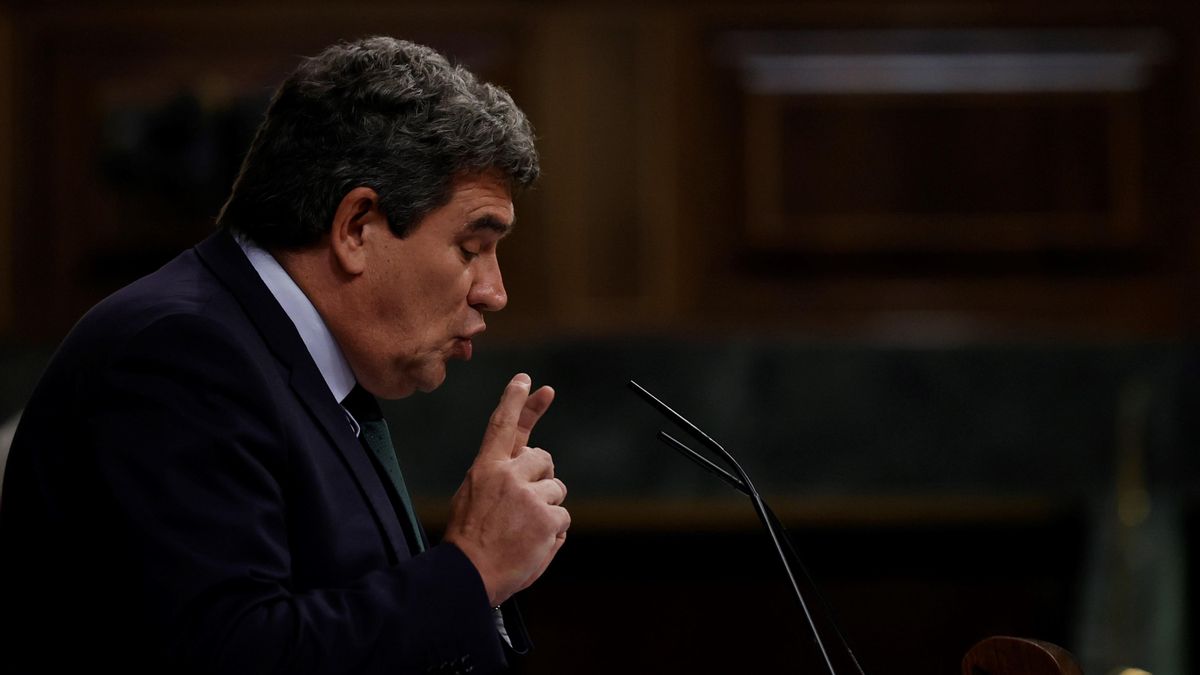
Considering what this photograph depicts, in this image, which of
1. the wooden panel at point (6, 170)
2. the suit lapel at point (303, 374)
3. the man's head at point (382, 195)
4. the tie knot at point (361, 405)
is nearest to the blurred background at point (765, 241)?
the wooden panel at point (6, 170)

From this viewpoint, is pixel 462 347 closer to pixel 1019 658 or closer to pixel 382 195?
pixel 382 195

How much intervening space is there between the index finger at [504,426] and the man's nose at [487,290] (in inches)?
5.8

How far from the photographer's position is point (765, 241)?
3.98 meters

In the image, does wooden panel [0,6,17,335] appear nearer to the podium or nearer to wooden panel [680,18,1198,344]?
wooden panel [680,18,1198,344]

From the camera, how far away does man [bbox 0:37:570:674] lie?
4.89 feet

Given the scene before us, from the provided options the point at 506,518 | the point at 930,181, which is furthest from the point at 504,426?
the point at 930,181

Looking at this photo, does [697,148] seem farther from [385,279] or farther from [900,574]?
[385,279]

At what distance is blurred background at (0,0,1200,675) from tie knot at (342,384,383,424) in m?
1.87

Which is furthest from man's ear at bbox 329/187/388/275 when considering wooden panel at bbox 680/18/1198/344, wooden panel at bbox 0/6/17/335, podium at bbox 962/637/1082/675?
wooden panel at bbox 0/6/17/335

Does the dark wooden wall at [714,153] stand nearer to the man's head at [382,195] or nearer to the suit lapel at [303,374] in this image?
the man's head at [382,195]

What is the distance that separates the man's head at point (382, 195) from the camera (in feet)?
5.85

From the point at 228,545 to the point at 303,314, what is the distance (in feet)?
1.24

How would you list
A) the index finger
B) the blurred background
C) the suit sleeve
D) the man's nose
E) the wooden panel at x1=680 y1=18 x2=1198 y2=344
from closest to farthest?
the suit sleeve < the index finger < the man's nose < the blurred background < the wooden panel at x1=680 y1=18 x2=1198 y2=344

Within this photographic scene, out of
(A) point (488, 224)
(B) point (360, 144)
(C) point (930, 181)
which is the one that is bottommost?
(C) point (930, 181)
